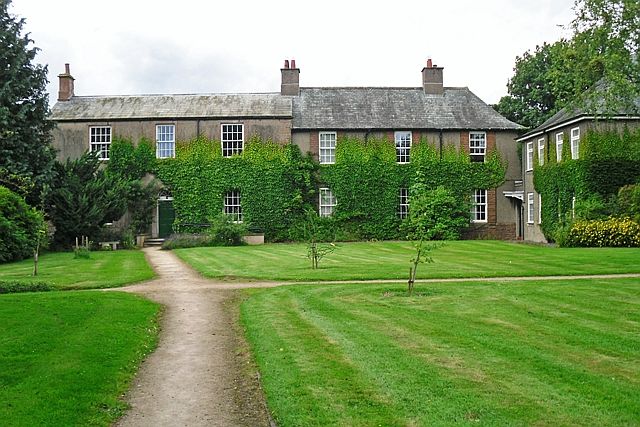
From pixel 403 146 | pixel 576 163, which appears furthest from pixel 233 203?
pixel 576 163

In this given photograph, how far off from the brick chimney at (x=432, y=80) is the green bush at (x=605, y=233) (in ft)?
47.8

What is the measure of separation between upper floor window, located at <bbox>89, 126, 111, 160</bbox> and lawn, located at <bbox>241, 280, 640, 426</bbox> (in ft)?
87.8

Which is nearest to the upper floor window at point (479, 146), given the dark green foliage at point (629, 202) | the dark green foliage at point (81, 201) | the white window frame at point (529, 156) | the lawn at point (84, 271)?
the white window frame at point (529, 156)

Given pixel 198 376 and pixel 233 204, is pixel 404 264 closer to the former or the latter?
pixel 198 376

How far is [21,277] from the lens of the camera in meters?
19.7

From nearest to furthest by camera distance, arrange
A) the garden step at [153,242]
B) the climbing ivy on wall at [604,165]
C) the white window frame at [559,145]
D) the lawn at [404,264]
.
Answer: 1. the lawn at [404,264]
2. the climbing ivy on wall at [604,165]
3. the white window frame at [559,145]
4. the garden step at [153,242]

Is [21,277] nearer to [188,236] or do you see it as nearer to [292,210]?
[188,236]

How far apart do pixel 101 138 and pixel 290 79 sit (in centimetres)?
1185

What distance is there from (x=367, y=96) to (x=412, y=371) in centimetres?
3349

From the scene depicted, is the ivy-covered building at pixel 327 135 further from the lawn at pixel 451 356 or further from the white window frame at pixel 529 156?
the lawn at pixel 451 356

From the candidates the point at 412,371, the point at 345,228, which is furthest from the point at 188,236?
the point at 412,371

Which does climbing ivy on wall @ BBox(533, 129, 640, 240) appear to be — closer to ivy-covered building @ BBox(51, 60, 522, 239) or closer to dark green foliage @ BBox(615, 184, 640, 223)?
dark green foliage @ BBox(615, 184, 640, 223)

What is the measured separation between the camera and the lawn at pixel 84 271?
739 inches

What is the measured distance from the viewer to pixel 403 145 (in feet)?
127
